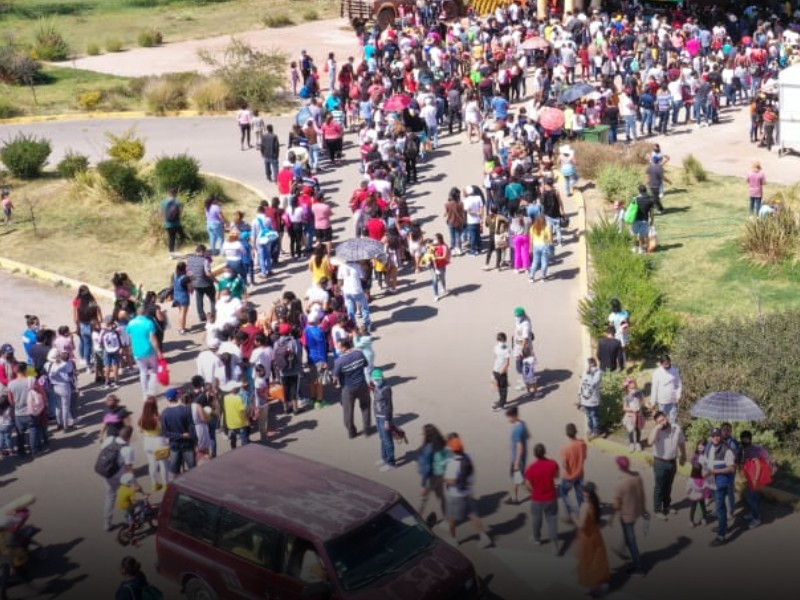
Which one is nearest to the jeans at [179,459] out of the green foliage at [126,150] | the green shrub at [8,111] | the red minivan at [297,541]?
the red minivan at [297,541]

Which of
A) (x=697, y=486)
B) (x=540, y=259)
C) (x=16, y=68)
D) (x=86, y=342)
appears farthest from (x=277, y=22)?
(x=697, y=486)

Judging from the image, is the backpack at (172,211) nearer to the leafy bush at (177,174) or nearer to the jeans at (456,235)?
the leafy bush at (177,174)

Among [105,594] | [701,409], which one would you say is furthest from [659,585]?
[105,594]

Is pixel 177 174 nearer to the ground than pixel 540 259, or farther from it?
farther from it

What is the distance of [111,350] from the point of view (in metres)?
19.7

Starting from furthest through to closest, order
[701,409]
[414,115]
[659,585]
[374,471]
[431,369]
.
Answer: [414,115]
[431,369]
[374,471]
[701,409]
[659,585]

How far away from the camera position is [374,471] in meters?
16.7

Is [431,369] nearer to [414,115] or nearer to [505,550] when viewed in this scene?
[505,550]

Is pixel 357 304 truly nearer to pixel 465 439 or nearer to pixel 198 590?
pixel 465 439

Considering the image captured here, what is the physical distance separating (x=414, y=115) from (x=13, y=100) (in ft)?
52.5

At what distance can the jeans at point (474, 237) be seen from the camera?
24734mm

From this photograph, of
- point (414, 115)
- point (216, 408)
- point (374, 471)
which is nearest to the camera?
point (374, 471)

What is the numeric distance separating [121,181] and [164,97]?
10496 millimetres

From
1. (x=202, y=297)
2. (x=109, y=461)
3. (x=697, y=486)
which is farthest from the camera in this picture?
(x=202, y=297)
